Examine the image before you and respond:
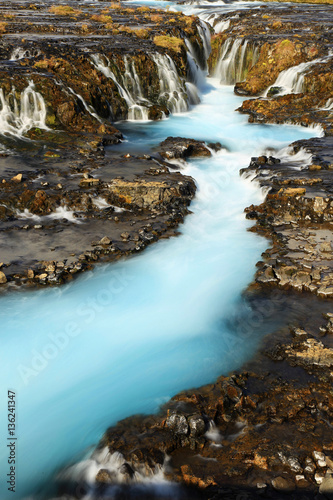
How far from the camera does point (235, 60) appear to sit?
32.0m

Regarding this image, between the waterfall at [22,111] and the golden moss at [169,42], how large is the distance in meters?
11.5

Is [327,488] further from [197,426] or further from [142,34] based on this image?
[142,34]

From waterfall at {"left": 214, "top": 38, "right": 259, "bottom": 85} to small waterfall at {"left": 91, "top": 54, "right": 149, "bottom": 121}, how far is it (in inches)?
429

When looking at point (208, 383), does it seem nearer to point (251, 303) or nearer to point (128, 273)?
point (251, 303)

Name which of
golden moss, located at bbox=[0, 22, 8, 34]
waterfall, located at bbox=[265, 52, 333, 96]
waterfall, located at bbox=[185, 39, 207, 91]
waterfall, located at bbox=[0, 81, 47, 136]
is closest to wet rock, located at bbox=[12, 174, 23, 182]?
waterfall, located at bbox=[0, 81, 47, 136]

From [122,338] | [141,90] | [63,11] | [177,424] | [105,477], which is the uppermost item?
[63,11]

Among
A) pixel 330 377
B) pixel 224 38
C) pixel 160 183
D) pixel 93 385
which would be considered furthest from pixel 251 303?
pixel 224 38

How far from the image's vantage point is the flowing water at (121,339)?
7359mm

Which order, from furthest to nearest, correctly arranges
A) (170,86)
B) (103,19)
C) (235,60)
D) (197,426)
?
(103,19) → (235,60) → (170,86) → (197,426)

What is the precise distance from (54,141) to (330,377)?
14.9 meters

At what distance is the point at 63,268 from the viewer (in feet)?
36.7

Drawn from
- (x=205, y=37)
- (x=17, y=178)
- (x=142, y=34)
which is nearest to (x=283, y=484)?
(x=17, y=178)

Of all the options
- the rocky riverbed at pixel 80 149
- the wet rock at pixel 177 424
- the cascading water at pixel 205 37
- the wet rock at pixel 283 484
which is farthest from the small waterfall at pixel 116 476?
the cascading water at pixel 205 37

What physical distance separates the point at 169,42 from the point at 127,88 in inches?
269
